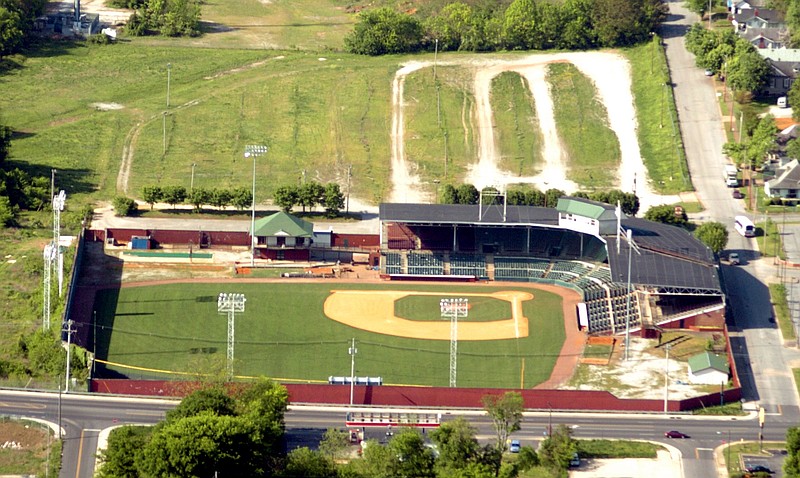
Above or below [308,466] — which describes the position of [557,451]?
above

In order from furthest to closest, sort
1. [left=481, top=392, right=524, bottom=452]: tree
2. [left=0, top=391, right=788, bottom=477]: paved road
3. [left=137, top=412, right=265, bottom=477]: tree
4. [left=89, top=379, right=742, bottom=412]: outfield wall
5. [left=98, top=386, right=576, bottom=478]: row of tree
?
[left=89, top=379, right=742, bottom=412]: outfield wall
[left=0, top=391, right=788, bottom=477]: paved road
[left=481, top=392, right=524, bottom=452]: tree
[left=98, top=386, right=576, bottom=478]: row of tree
[left=137, top=412, right=265, bottom=477]: tree

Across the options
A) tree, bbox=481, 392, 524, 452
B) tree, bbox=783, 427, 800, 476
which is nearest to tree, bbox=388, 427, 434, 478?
tree, bbox=481, 392, 524, 452

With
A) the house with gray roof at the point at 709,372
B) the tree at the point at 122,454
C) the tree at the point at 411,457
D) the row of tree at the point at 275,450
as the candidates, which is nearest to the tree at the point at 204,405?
the row of tree at the point at 275,450

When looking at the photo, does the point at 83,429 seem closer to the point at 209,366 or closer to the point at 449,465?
the point at 209,366

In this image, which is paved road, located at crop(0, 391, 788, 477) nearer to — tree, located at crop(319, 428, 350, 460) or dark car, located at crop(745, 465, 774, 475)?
tree, located at crop(319, 428, 350, 460)

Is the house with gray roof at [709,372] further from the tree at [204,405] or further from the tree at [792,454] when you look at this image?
the tree at [204,405]

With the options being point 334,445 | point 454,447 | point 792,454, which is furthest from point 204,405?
point 792,454

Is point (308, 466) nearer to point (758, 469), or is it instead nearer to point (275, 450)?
point (275, 450)
